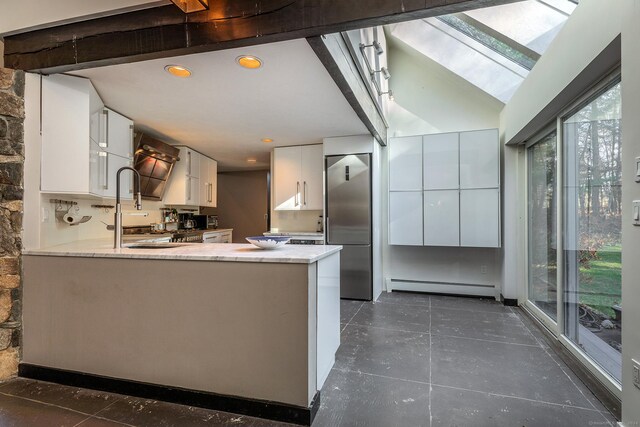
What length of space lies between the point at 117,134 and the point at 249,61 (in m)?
1.84

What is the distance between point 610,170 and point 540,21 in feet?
4.73

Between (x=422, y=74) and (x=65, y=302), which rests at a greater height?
(x=422, y=74)

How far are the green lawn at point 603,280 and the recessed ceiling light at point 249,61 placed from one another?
2.64 meters

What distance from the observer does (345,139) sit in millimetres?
4051

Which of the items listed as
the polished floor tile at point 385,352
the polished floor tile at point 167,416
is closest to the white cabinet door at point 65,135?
the polished floor tile at point 167,416

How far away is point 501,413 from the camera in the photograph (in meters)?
1.68

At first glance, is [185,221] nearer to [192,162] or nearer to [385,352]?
[192,162]

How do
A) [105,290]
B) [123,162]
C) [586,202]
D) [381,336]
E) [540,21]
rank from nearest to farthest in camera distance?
[105,290] → [586,202] → [540,21] → [381,336] → [123,162]

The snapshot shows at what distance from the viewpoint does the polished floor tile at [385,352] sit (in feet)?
7.09

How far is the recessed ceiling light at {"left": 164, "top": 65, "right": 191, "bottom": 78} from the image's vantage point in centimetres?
212

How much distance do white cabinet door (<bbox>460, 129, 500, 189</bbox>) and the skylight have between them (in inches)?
21.2

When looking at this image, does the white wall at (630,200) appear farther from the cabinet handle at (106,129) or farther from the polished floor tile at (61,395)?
the cabinet handle at (106,129)

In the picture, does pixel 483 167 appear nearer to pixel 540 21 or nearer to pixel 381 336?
pixel 540 21

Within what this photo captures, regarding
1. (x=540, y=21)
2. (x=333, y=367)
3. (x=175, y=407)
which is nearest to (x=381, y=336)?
(x=333, y=367)
